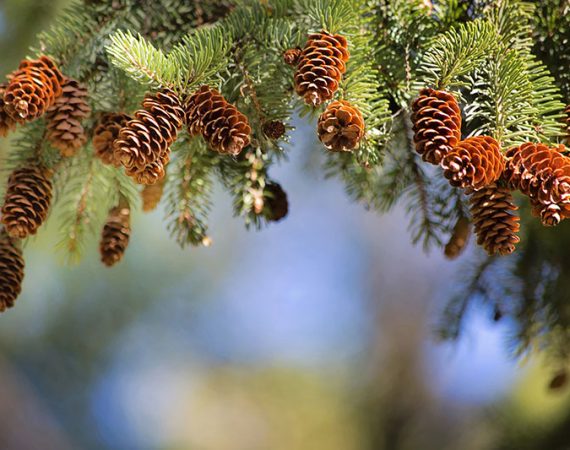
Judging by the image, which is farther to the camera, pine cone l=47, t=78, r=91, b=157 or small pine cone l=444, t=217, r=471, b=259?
small pine cone l=444, t=217, r=471, b=259

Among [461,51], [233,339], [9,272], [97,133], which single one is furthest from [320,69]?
[233,339]

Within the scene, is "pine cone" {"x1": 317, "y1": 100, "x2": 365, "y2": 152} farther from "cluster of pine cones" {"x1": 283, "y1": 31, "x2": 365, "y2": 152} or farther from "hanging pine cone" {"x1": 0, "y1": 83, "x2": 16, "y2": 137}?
"hanging pine cone" {"x1": 0, "y1": 83, "x2": 16, "y2": 137}

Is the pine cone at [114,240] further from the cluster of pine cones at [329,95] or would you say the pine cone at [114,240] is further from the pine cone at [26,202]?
the cluster of pine cones at [329,95]

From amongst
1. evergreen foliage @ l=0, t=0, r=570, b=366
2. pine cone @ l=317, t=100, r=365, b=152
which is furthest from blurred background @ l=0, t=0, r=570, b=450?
pine cone @ l=317, t=100, r=365, b=152

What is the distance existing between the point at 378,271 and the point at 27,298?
138cm

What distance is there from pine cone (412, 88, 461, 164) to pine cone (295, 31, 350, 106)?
73 millimetres

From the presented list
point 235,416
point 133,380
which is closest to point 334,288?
point 235,416

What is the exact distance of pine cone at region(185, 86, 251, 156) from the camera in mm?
528

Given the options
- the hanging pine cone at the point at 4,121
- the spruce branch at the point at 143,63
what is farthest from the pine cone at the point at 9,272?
the spruce branch at the point at 143,63

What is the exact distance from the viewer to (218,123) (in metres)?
0.53

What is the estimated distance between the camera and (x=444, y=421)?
1.92 meters

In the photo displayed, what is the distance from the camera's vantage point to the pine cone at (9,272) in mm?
637

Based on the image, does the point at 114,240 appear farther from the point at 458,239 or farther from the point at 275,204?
the point at 458,239

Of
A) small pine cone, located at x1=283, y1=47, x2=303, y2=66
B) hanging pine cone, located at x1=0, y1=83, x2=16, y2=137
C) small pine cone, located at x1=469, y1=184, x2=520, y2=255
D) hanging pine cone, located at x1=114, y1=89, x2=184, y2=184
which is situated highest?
small pine cone, located at x1=283, y1=47, x2=303, y2=66
